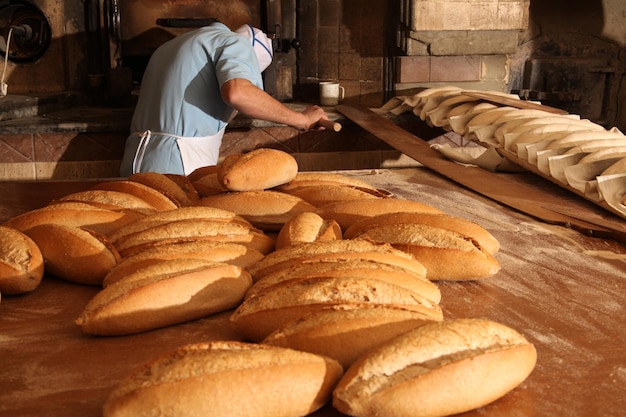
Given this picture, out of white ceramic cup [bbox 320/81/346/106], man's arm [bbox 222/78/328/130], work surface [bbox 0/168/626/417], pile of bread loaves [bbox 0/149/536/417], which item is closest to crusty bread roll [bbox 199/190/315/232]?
pile of bread loaves [bbox 0/149/536/417]

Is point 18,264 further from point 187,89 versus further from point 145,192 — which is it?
point 187,89

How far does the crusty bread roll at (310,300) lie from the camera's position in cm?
104

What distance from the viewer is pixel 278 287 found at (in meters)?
1.09

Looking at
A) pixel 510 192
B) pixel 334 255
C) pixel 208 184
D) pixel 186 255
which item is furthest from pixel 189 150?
pixel 334 255

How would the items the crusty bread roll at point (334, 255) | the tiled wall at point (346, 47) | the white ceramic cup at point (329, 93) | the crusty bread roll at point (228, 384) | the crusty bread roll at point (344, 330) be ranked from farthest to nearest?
1. the tiled wall at point (346, 47)
2. the white ceramic cup at point (329, 93)
3. the crusty bread roll at point (334, 255)
4. the crusty bread roll at point (344, 330)
5. the crusty bread roll at point (228, 384)

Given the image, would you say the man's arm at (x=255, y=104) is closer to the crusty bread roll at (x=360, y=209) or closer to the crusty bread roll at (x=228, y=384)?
the crusty bread roll at (x=360, y=209)

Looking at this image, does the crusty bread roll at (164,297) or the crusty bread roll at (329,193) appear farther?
the crusty bread roll at (329,193)

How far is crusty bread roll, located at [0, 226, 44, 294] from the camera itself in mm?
1255

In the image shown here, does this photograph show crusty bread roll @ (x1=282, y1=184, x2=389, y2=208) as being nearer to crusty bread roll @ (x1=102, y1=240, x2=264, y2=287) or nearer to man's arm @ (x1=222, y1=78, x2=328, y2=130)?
crusty bread roll @ (x1=102, y1=240, x2=264, y2=287)

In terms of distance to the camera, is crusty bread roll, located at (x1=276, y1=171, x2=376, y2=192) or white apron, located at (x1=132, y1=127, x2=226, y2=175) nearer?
crusty bread roll, located at (x1=276, y1=171, x2=376, y2=192)

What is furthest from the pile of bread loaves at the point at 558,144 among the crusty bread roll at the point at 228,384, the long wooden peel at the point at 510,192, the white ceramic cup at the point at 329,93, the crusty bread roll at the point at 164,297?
the white ceramic cup at the point at 329,93

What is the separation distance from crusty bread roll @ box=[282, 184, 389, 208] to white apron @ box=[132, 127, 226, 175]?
178cm

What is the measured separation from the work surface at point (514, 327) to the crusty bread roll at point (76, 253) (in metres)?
0.03

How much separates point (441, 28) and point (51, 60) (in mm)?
2858
